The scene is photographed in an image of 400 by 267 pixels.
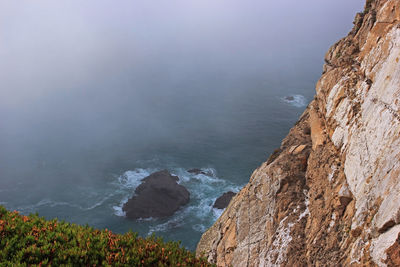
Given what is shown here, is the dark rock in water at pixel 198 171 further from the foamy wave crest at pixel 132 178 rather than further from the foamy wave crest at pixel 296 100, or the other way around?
the foamy wave crest at pixel 296 100

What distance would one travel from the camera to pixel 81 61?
629 feet

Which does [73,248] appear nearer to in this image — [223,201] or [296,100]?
[223,201]

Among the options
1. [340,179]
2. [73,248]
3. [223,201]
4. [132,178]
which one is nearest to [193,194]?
[223,201]

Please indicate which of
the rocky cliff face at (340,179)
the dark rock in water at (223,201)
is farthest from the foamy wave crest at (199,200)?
the rocky cliff face at (340,179)

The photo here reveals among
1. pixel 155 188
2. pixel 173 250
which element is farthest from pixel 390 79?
pixel 155 188

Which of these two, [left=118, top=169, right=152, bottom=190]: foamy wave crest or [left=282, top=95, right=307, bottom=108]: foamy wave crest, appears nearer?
[left=118, top=169, right=152, bottom=190]: foamy wave crest

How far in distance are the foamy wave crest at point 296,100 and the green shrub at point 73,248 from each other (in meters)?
122

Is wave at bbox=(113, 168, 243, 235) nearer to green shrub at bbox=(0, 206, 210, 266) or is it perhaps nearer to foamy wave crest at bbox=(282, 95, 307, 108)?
green shrub at bbox=(0, 206, 210, 266)

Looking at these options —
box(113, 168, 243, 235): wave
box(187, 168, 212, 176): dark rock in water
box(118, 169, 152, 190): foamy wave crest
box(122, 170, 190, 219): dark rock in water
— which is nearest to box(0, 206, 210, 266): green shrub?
box(113, 168, 243, 235): wave

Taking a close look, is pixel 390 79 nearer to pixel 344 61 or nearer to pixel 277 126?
pixel 344 61

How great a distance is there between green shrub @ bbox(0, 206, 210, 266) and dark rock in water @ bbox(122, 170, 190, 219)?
55.0 m

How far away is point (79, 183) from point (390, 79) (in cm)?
7568

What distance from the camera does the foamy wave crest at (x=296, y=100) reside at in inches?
5032

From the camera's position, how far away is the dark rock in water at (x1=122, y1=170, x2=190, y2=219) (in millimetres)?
65688
